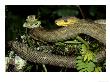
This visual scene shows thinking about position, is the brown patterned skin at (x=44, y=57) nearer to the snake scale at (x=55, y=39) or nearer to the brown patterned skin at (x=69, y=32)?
the snake scale at (x=55, y=39)

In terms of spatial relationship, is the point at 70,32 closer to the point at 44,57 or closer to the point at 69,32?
the point at 69,32

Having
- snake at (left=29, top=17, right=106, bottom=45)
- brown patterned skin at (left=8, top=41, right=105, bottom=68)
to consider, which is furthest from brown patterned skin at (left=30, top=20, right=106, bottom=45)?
brown patterned skin at (left=8, top=41, right=105, bottom=68)

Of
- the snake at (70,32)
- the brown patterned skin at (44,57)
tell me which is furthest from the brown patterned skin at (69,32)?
the brown patterned skin at (44,57)

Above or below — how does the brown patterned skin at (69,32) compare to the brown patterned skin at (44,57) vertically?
above

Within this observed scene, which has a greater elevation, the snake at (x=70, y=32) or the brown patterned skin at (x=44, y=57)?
the snake at (x=70, y=32)

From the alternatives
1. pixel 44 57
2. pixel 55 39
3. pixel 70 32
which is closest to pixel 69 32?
pixel 70 32
